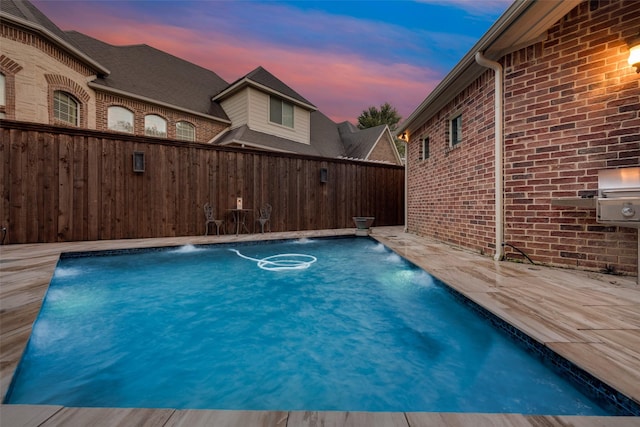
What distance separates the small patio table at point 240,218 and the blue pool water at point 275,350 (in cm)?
321

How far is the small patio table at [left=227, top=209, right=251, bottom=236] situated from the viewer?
6964mm

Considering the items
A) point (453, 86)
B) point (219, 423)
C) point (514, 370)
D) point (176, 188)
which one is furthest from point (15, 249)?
point (453, 86)

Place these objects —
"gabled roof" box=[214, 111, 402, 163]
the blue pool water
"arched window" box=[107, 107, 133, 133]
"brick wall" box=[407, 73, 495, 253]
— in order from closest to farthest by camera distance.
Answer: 1. the blue pool water
2. "brick wall" box=[407, 73, 495, 253]
3. "arched window" box=[107, 107, 133, 133]
4. "gabled roof" box=[214, 111, 402, 163]

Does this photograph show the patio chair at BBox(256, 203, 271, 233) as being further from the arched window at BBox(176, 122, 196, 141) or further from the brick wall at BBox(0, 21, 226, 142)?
the brick wall at BBox(0, 21, 226, 142)

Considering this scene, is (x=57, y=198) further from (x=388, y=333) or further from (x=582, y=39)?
(x=582, y=39)

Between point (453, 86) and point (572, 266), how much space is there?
11.2 feet

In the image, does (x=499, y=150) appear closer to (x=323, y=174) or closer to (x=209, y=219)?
(x=323, y=174)

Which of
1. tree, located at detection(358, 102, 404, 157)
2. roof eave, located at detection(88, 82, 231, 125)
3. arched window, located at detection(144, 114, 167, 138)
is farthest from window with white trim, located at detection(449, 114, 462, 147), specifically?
tree, located at detection(358, 102, 404, 157)

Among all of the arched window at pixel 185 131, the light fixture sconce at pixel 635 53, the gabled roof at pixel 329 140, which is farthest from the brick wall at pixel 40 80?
the light fixture sconce at pixel 635 53

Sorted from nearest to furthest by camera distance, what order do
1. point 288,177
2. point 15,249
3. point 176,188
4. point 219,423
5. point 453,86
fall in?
point 219,423 < point 15,249 < point 453,86 < point 176,188 < point 288,177

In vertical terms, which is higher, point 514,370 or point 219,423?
point 219,423

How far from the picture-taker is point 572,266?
3.20 metres

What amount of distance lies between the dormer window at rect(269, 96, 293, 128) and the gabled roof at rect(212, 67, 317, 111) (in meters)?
0.30

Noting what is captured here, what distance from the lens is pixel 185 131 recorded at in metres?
10.3
